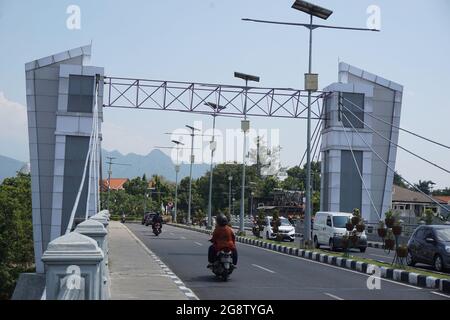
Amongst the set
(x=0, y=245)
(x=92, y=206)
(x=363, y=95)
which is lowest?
(x=0, y=245)

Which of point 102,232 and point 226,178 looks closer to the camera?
point 102,232

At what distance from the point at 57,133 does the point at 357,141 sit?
1400 centimetres

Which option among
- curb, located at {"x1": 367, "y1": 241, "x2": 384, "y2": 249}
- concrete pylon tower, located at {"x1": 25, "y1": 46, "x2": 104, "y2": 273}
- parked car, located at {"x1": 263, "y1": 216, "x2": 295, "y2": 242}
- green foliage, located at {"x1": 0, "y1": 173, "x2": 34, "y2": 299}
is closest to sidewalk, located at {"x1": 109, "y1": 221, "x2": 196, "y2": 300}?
concrete pylon tower, located at {"x1": 25, "y1": 46, "x2": 104, "y2": 273}

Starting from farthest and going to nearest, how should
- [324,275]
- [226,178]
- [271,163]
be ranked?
1. [271,163]
2. [226,178]
3. [324,275]

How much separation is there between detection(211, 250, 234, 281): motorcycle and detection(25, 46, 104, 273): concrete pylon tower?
43.9 feet

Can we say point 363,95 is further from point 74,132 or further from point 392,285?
point 392,285

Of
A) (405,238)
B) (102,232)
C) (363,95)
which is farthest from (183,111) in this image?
(102,232)

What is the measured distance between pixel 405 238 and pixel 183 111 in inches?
489

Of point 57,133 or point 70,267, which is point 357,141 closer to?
point 57,133

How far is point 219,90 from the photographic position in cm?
3142

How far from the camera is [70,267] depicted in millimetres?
5445

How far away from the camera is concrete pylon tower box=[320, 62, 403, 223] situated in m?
30.2

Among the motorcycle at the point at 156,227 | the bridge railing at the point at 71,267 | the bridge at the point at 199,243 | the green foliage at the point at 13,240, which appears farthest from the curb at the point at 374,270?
the green foliage at the point at 13,240

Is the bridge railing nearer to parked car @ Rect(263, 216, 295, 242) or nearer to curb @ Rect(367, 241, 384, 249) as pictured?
parked car @ Rect(263, 216, 295, 242)
